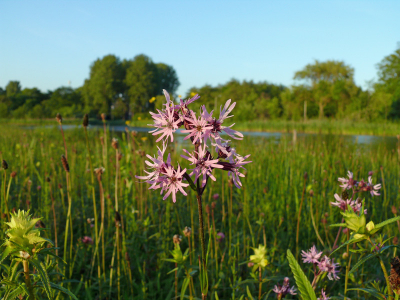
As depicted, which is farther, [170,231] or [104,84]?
[104,84]

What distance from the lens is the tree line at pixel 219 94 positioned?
35.1 m

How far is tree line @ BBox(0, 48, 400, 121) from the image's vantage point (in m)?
35.1

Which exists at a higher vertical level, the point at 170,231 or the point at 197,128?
the point at 197,128

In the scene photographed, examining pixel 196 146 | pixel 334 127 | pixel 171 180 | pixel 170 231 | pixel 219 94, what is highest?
pixel 219 94

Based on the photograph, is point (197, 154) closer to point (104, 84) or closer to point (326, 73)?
point (326, 73)

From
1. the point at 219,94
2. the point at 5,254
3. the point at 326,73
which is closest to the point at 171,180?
the point at 5,254

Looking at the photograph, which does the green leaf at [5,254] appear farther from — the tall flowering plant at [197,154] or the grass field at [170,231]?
the grass field at [170,231]

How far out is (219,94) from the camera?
5712cm

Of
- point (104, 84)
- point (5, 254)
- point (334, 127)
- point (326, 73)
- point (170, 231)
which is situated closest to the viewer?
point (5, 254)

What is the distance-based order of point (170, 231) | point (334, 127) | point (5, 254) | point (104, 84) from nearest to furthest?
point (5, 254)
point (170, 231)
point (334, 127)
point (104, 84)

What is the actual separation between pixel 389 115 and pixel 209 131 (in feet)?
129

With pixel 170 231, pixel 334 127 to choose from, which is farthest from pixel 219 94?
pixel 170 231

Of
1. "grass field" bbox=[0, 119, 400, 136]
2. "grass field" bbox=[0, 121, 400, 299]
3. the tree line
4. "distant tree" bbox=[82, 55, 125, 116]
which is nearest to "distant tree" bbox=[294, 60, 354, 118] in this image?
the tree line

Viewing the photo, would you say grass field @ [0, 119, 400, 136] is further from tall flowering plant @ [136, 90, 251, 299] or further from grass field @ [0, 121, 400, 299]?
tall flowering plant @ [136, 90, 251, 299]
